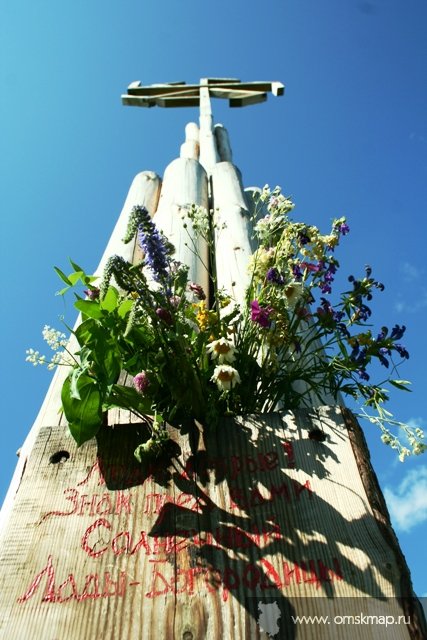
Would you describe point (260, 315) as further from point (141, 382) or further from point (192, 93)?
point (192, 93)

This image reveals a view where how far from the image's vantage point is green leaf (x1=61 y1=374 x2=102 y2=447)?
4.64 ft

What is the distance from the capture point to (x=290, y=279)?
1.83m

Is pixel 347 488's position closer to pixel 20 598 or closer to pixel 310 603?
pixel 310 603

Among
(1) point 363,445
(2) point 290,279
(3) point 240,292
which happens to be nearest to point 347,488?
(1) point 363,445

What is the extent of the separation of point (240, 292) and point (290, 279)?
896 millimetres

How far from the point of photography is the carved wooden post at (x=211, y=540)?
111 centimetres

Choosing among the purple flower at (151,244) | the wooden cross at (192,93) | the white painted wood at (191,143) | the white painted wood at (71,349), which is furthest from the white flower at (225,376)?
the wooden cross at (192,93)

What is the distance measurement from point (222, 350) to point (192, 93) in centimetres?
658

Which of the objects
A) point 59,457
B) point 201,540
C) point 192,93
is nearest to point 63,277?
point 59,457

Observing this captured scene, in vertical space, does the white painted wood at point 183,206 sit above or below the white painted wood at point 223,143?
below

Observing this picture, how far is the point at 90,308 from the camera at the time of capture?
158 cm

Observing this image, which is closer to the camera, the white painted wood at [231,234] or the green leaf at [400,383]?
the green leaf at [400,383]

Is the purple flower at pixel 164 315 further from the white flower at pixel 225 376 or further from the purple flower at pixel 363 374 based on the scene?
the purple flower at pixel 363 374

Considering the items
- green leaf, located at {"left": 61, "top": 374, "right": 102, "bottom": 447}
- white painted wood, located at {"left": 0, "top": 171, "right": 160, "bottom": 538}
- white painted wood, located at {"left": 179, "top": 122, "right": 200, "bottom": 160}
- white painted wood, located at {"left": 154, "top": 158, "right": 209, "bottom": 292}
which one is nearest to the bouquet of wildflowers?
green leaf, located at {"left": 61, "top": 374, "right": 102, "bottom": 447}
